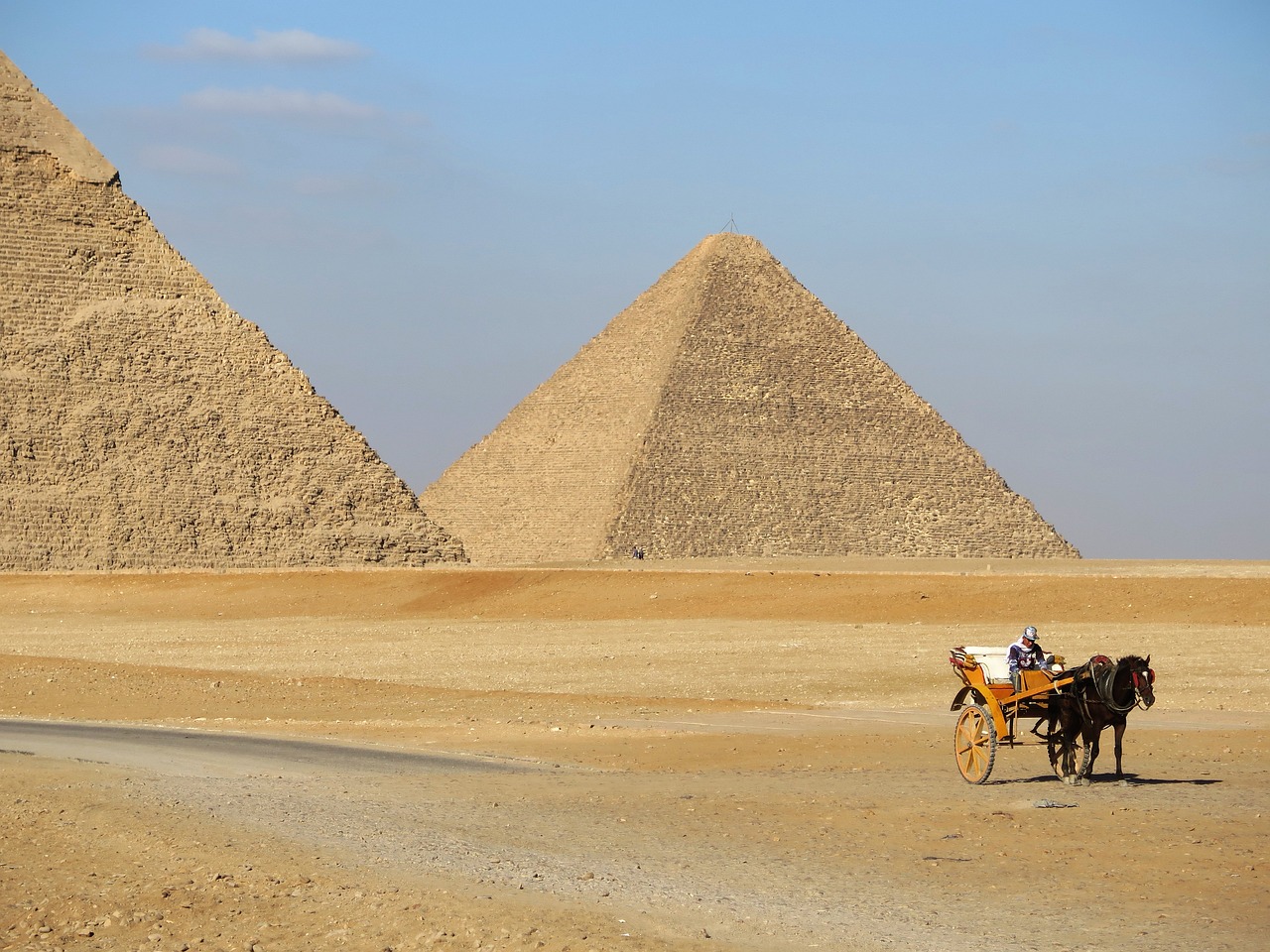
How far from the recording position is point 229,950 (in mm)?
8305

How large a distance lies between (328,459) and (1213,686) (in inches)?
1665

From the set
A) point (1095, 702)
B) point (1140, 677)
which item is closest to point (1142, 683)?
point (1140, 677)

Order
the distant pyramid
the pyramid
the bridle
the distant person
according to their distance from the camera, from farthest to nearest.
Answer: the distant pyramid → the pyramid → the distant person → the bridle

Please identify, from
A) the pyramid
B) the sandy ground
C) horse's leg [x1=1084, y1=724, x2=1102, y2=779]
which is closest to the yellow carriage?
horse's leg [x1=1084, y1=724, x2=1102, y2=779]

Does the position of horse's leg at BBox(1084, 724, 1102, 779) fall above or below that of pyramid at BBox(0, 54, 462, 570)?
below

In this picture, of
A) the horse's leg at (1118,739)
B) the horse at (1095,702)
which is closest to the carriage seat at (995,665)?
the horse at (1095,702)

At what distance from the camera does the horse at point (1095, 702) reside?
480 inches

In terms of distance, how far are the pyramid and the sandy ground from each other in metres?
29.8

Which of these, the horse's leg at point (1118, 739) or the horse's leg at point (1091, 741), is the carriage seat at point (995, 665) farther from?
the horse's leg at point (1118, 739)

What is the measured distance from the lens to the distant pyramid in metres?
84.2

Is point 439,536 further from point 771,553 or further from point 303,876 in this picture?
point 303,876

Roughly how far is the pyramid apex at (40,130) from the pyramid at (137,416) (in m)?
0.05

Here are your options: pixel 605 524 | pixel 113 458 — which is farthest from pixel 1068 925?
pixel 605 524

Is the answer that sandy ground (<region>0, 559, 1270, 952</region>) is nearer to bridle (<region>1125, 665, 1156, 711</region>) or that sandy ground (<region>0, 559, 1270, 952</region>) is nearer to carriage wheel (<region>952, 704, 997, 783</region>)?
carriage wheel (<region>952, 704, 997, 783</region>)
